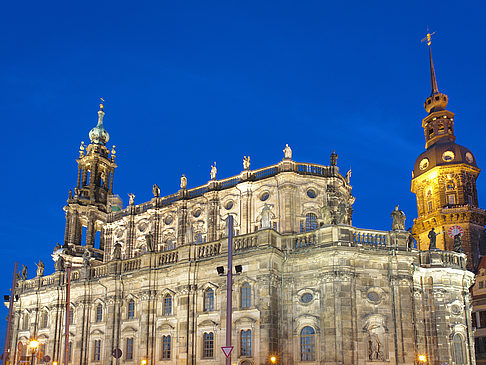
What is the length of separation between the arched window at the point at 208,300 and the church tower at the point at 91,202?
84.1ft

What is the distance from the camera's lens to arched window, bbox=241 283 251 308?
1474 inches

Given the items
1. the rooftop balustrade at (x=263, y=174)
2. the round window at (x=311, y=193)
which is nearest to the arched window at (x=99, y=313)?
the rooftop balustrade at (x=263, y=174)

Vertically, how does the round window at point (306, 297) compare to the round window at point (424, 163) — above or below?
below

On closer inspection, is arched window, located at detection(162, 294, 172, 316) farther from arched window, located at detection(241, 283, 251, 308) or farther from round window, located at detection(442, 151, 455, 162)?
round window, located at detection(442, 151, 455, 162)

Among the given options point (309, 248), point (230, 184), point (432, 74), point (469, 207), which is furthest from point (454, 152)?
point (309, 248)

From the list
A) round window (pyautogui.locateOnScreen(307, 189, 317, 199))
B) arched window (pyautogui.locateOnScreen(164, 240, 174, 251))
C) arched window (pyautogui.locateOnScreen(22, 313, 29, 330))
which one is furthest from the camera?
arched window (pyautogui.locateOnScreen(22, 313, 29, 330))

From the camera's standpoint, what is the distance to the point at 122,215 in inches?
2301

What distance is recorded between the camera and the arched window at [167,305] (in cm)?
4166

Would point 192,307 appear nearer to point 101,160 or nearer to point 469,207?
point 101,160

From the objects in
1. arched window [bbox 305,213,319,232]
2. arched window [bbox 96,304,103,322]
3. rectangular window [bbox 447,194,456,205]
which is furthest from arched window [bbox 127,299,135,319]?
rectangular window [bbox 447,194,456,205]

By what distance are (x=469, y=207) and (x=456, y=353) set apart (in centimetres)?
→ 3276

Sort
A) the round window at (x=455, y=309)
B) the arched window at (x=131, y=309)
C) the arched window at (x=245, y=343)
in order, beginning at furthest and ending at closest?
the arched window at (x=131, y=309) → the round window at (x=455, y=309) → the arched window at (x=245, y=343)

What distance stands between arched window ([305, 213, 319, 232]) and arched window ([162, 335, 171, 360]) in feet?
49.4

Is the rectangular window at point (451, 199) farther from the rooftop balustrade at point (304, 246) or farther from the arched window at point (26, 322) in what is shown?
the arched window at point (26, 322)
